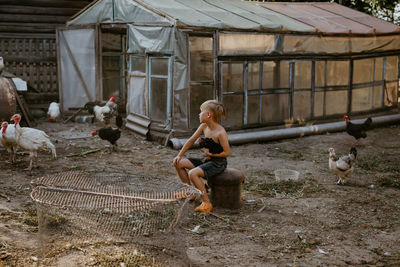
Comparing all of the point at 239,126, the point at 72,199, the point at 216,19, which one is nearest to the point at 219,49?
the point at 216,19

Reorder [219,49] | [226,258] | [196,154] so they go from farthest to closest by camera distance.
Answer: [219,49], [196,154], [226,258]

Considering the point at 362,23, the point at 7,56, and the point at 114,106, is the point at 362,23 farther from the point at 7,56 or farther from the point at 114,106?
the point at 7,56

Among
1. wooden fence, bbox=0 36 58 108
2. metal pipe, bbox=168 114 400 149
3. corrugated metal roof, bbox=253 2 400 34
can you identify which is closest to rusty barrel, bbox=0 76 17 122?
wooden fence, bbox=0 36 58 108

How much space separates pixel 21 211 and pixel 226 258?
292cm

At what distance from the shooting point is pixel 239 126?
1180cm

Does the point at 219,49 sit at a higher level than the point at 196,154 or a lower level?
higher

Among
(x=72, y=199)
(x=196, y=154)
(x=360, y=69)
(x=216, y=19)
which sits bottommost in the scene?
(x=196, y=154)

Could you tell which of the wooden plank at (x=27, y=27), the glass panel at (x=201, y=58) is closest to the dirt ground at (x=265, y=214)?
the glass panel at (x=201, y=58)

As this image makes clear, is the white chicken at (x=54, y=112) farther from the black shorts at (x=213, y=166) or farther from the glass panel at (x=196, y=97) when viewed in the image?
the black shorts at (x=213, y=166)

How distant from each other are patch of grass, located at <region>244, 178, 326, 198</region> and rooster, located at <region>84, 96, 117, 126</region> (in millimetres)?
5586

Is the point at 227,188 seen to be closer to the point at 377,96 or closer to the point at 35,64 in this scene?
the point at 35,64

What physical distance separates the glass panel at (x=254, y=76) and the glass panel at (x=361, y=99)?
4032 mm

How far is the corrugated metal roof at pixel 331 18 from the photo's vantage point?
13.5m

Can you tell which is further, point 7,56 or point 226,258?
point 7,56
